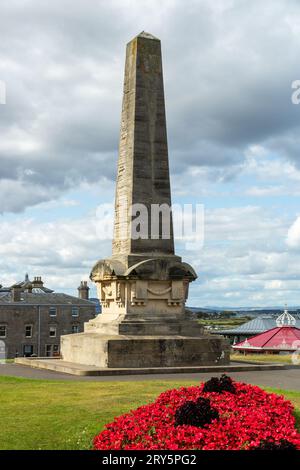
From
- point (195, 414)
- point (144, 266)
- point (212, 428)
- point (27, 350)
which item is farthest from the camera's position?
point (27, 350)

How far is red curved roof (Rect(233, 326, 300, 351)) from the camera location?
42125 millimetres

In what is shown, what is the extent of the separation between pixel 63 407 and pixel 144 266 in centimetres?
990

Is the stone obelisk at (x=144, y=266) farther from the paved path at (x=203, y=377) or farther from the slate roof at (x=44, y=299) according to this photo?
the slate roof at (x=44, y=299)

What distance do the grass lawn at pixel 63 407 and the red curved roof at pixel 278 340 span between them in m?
25.9

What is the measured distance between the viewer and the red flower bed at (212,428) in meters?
10.1

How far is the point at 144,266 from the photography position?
23.0 meters

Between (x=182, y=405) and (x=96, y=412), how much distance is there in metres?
2.20

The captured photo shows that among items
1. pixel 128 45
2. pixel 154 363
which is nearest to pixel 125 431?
pixel 154 363

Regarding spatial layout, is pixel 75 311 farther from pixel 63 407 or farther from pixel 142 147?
pixel 63 407

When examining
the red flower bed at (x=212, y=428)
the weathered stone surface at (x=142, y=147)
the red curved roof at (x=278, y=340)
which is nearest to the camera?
the red flower bed at (x=212, y=428)

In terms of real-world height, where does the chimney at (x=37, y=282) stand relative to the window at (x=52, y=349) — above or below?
above

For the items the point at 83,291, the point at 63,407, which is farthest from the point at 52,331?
the point at 63,407

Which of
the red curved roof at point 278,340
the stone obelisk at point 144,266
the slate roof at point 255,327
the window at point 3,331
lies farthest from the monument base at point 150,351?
the window at point 3,331
